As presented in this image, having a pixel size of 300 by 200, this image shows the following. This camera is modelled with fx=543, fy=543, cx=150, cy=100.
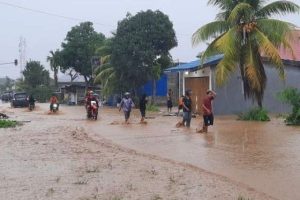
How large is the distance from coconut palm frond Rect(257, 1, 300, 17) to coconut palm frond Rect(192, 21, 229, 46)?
1.78 metres

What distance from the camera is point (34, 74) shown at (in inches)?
3292

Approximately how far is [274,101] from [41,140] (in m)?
16.2

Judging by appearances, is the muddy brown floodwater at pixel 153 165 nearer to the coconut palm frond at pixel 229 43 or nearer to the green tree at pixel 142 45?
the coconut palm frond at pixel 229 43

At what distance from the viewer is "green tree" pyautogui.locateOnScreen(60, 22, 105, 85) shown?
60344 millimetres

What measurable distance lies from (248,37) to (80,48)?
37334 millimetres

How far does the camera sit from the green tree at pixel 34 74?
83625 mm

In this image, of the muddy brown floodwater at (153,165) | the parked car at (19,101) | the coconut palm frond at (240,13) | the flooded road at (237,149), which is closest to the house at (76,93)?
the parked car at (19,101)

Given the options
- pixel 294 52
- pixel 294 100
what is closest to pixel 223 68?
pixel 294 100

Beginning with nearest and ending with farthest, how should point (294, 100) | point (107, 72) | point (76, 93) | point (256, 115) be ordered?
1. point (294, 100)
2. point (256, 115)
3. point (107, 72)
4. point (76, 93)

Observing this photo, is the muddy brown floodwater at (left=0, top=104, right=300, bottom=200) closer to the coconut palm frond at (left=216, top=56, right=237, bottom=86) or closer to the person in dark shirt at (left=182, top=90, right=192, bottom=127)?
the person in dark shirt at (left=182, top=90, right=192, bottom=127)

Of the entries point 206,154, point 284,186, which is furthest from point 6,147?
point 284,186

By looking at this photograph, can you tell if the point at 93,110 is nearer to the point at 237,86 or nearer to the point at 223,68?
the point at 223,68

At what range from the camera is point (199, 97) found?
3058 centimetres

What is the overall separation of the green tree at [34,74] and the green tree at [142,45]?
146 feet
